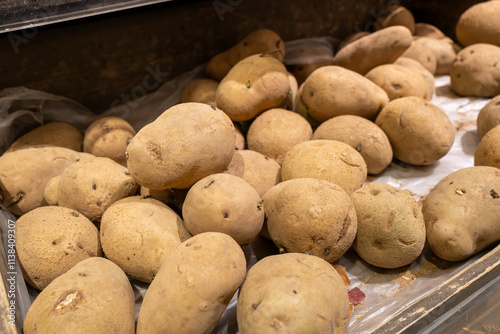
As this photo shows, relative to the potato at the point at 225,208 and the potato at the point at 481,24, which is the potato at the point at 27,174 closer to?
the potato at the point at 225,208

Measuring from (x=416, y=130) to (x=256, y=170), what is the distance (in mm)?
714

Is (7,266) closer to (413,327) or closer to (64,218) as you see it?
(64,218)

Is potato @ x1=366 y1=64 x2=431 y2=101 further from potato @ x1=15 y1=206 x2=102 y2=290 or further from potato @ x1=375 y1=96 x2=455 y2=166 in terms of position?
potato @ x1=15 y1=206 x2=102 y2=290

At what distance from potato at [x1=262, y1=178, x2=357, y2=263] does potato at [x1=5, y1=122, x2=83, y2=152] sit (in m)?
1.01

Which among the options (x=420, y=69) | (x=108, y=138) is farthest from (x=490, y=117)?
(x=108, y=138)

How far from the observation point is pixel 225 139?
1.28 meters

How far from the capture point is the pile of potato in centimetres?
98

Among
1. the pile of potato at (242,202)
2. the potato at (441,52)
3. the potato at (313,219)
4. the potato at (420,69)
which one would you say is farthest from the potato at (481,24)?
the potato at (313,219)

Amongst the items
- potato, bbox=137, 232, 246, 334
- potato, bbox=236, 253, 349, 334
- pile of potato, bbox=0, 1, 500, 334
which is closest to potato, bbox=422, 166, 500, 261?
pile of potato, bbox=0, 1, 500, 334

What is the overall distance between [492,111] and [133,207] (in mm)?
1602

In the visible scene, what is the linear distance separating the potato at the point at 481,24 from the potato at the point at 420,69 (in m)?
0.54

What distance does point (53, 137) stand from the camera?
5.63ft

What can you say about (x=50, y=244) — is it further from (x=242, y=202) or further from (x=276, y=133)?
(x=276, y=133)

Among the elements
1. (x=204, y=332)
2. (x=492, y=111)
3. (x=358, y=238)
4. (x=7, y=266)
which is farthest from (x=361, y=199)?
(x=7, y=266)
